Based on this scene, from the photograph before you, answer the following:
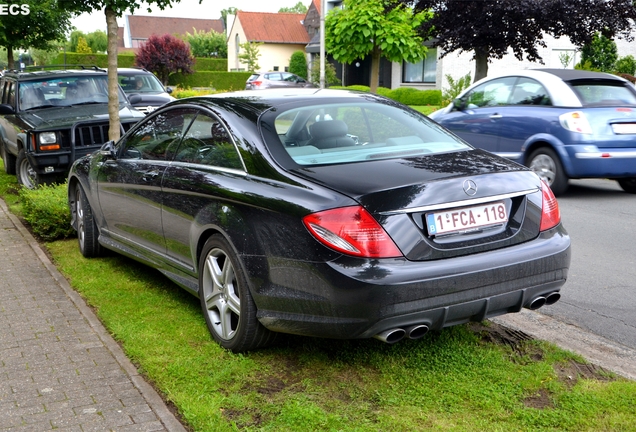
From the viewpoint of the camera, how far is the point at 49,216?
8047 millimetres

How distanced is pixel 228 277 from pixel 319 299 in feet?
2.81

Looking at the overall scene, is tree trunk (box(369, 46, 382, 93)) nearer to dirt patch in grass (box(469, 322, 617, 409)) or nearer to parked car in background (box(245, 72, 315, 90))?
parked car in background (box(245, 72, 315, 90))

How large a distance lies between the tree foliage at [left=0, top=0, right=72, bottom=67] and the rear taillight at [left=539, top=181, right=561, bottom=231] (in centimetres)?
1406

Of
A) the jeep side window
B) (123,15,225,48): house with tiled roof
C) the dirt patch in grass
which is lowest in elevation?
the dirt patch in grass

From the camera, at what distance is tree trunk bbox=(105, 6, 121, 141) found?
9.73 meters

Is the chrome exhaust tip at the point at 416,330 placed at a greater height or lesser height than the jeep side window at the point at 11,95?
lesser

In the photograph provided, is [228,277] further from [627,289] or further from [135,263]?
[627,289]

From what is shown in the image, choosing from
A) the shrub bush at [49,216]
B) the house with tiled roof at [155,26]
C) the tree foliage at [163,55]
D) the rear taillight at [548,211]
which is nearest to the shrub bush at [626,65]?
the tree foliage at [163,55]

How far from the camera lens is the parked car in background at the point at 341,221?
3822mm

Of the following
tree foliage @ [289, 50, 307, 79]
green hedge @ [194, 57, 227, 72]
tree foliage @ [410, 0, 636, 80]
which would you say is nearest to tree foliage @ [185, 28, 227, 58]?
green hedge @ [194, 57, 227, 72]

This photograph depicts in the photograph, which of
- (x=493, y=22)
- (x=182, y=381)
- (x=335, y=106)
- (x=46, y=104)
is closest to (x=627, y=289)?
(x=335, y=106)

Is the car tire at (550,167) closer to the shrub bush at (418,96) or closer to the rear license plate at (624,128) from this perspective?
the rear license plate at (624,128)

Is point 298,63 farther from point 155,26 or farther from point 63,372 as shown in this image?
point 155,26

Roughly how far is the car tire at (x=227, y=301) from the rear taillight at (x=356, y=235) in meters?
0.76
